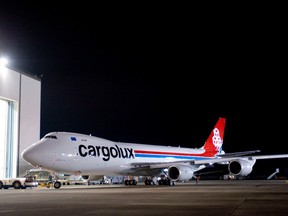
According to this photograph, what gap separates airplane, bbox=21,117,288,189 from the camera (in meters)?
29.8

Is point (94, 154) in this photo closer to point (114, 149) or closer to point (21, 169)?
point (114, 149)

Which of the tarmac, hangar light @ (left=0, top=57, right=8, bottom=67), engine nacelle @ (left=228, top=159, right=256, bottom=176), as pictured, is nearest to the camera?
the tarmac

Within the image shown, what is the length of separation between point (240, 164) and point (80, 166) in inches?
496

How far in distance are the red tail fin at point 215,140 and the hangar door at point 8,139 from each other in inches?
834

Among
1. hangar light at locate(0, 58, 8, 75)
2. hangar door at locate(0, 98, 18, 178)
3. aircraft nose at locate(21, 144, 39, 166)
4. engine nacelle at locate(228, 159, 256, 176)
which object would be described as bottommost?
engine nacelle at locate(228, 159, 256, 176)

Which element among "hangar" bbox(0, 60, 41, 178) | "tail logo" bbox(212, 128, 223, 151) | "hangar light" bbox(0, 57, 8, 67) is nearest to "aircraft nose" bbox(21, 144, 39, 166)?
"hangar" bbox(0, 60, 41, 178)

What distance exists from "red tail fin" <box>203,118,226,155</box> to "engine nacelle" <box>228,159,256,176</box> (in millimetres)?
14316

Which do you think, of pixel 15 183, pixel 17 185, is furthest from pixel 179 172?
pixel 15 183

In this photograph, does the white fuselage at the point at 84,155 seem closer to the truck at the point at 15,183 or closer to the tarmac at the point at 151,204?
the truck at the point at 15,183

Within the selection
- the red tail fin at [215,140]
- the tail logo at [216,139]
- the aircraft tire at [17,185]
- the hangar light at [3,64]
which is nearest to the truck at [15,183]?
the aircraft tire at [17,185]

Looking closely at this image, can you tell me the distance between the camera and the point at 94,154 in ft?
105

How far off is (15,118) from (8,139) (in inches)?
82.0

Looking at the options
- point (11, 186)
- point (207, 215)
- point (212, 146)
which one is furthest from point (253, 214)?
point (212, 146)

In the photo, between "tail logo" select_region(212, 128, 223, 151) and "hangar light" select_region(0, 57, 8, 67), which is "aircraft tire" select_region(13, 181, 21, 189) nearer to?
"hangar light" select_region(0, 57, 8, 67)
